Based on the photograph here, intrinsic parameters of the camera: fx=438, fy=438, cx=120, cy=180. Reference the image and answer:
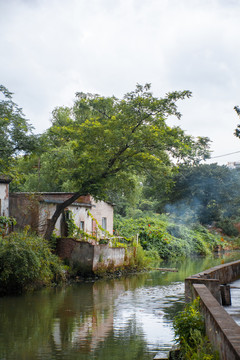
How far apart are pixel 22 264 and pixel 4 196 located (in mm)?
6165

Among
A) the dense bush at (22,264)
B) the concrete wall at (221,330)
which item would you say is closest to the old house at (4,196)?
the dense bush at (22,264)

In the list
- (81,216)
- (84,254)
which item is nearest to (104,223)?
(81,216)

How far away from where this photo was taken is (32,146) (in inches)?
679

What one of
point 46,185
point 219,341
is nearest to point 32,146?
point 219,341

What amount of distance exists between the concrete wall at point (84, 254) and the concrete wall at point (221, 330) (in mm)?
14124

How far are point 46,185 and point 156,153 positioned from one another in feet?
54.2

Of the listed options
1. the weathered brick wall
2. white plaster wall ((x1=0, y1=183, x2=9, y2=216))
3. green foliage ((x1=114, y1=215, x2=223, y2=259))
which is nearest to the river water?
the weathered brick wall

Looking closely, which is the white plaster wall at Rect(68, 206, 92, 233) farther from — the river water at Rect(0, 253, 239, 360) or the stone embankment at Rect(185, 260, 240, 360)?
the stone embankment at Rect(185, 260, 240, 360)

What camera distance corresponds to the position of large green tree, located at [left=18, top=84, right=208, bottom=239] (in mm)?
20094

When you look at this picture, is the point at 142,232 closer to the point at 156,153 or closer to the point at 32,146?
the point at 156,153

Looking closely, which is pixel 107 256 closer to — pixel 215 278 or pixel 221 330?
pixel 215 278

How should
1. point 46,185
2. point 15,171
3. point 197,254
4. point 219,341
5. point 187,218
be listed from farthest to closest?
point 187,218, point 197,254, point 46,185, point 15,171, point 219,341

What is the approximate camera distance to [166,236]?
38375mm

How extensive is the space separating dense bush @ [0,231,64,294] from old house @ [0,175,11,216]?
147 inches
